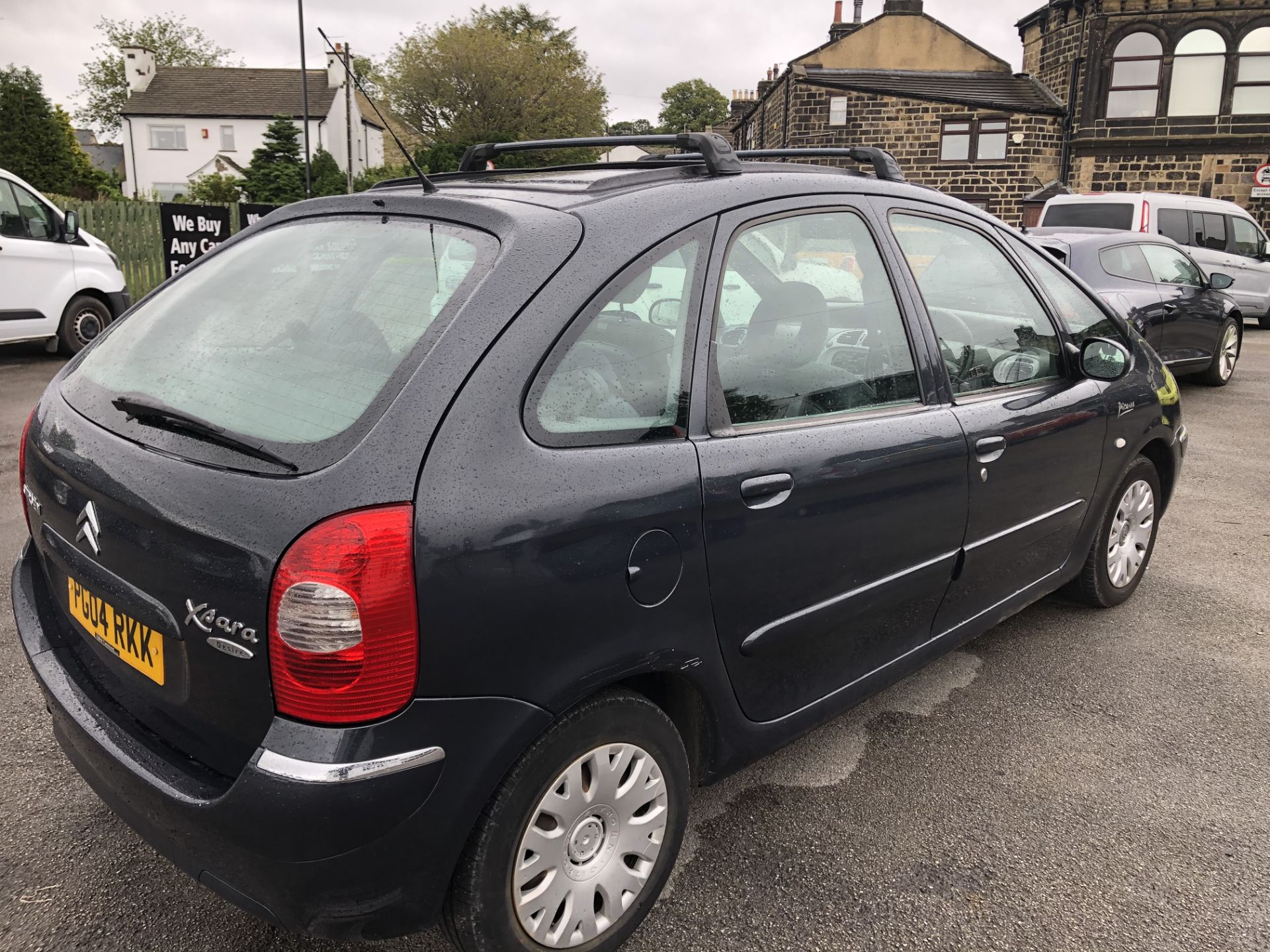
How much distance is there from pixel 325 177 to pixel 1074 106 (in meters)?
23.9

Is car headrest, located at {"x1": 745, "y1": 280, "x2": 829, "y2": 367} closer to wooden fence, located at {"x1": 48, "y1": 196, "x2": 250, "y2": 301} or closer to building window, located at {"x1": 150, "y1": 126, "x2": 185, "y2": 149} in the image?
wooden fence, located at {"x1": 48, "y1": 196, "x2": 250, "y2": 301}

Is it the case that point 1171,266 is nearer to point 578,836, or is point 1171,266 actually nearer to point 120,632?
point 578,836

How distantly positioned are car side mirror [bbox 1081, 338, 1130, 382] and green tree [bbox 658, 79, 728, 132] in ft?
262

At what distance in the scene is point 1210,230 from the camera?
13578 mm

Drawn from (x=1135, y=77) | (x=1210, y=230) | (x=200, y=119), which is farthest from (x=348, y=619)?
→ (x=200, y=119)

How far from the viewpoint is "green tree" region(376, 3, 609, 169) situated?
4756 centimetres

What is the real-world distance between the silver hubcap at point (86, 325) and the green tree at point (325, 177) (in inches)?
799

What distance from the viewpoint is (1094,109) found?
1076 inches

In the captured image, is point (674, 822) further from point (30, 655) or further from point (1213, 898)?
point (30, 655)

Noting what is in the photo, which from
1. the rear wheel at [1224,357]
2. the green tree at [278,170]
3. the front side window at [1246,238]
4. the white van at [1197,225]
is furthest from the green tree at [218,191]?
the rear wheel at [1224,357]

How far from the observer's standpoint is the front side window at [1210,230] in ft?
44.0

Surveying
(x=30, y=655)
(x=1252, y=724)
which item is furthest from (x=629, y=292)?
(x=1252, y=724)

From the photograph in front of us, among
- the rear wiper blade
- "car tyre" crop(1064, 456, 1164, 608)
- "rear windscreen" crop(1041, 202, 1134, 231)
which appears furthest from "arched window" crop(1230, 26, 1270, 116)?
the rear wiper blade

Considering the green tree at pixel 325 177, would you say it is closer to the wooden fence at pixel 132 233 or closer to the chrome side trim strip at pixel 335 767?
the wooden fence at pixel 132 233
